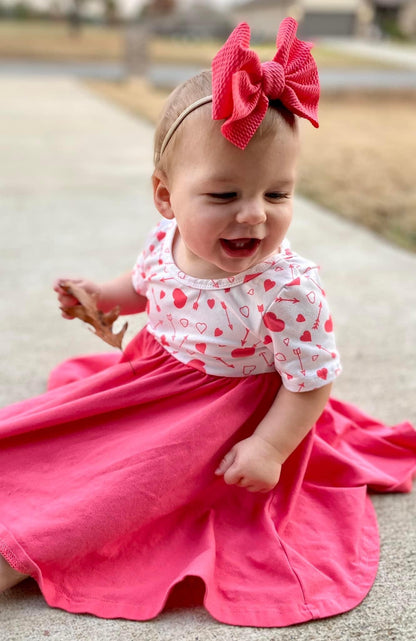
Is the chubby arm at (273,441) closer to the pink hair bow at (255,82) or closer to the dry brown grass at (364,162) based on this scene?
the pink hair bow at (255,82)

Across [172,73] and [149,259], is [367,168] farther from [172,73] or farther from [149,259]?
[172,73]

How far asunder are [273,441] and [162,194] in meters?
0.56

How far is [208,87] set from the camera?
1.38 m

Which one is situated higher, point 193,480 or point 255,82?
point 255,82

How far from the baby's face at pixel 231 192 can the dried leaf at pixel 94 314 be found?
35cm

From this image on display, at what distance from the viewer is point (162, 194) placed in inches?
60.2

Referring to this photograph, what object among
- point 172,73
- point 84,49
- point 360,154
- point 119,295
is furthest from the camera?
point 84,49

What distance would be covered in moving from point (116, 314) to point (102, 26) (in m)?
38.6

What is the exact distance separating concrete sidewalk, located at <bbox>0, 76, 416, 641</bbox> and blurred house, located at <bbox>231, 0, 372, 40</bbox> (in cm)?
2690

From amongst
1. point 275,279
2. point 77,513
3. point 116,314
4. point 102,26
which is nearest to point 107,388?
point 116,314

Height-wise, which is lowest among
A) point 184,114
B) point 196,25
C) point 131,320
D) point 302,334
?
point 196,25

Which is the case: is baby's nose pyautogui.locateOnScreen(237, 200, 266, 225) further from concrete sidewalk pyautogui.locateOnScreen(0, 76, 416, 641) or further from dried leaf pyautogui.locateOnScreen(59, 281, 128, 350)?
concrete sidewalk pyautogui.locateOnScreen(0, 76, 416, 641)

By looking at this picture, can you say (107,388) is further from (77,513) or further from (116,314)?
(77,513)

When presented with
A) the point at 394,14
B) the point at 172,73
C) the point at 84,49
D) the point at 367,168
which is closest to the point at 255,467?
the point at 367,168
